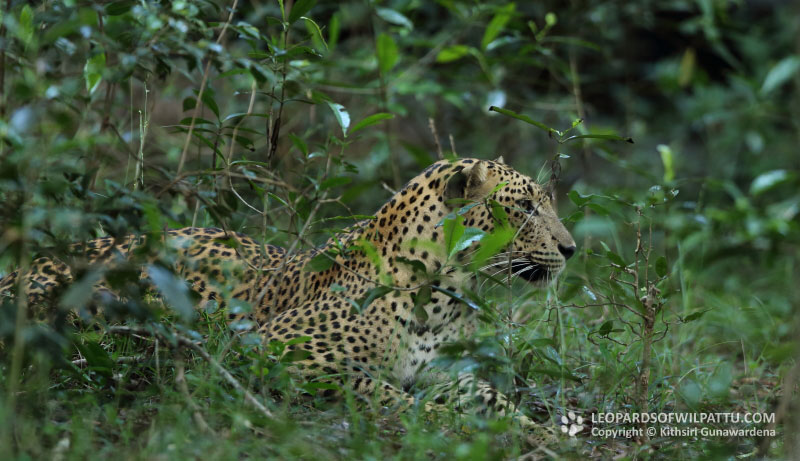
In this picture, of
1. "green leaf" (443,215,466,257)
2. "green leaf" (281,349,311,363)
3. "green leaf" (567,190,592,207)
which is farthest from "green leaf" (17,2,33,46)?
"green leaf" (567,190,592,207)

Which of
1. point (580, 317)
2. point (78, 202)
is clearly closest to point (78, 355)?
point (78, 202)

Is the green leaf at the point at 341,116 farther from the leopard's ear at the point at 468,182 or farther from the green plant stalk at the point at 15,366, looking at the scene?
the green plant stalk at the point at 15,366

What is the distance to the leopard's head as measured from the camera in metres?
5.08

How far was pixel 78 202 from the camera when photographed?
357 centimetres

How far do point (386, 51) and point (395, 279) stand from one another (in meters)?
1.30

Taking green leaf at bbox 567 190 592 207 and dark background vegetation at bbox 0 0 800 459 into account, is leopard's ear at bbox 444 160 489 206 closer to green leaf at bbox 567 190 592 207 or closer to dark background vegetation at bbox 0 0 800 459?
dark background vegetation at bbox 0 0 800 459

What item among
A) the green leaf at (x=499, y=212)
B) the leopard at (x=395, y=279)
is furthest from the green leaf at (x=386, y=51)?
the green leaf at (x=499, y=212)

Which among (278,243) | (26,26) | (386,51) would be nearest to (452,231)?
(386,51)

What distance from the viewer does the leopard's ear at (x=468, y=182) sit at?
16.4 ft

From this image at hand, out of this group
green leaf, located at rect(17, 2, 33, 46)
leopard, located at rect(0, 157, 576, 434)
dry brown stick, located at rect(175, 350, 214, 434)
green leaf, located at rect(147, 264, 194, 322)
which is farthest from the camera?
leopard, located at rect(0, 157, 576, 434)

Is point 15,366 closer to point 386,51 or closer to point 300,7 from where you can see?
point 300,7

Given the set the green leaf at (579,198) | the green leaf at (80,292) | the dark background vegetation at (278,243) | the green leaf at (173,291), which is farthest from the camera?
the green leaf at (579,198)

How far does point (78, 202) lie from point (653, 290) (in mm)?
2738

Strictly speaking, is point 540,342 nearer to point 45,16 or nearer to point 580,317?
point 580,317
